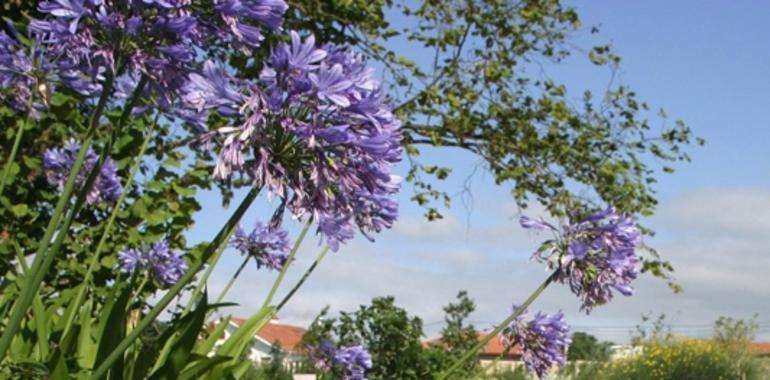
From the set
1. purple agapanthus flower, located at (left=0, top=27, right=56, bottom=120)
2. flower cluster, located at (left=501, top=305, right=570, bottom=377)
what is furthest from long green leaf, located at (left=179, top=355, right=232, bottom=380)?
flower cluster, located at (left=501, top=305, right=570, bottom=377)

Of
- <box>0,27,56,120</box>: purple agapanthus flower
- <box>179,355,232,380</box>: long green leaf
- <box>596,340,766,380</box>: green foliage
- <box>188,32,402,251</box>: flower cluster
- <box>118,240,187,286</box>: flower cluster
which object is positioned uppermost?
<box>596,340,766,380</box>: green foliage

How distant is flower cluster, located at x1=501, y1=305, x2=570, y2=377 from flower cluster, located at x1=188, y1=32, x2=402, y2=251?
1493 millimetres

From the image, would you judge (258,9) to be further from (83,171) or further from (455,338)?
(455,338)

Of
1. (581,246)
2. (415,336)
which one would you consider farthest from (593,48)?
(581,246)

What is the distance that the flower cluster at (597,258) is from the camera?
10.1 ft

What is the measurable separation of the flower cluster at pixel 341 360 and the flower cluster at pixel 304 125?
2839 mm

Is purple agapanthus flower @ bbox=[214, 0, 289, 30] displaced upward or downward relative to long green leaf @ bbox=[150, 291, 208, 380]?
upward

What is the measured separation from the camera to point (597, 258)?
3.13 m

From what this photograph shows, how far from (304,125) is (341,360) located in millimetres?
3031

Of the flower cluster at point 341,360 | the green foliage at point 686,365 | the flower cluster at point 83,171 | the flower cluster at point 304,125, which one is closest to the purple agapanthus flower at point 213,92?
the flower cluster at point 304,125

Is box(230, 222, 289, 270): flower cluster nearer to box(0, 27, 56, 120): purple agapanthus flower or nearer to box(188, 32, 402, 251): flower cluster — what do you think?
box(0, 27, 56, 120): purple agapanthus flower

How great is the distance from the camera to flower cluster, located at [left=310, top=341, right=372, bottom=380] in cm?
507

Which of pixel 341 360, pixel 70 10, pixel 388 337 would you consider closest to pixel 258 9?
pixel 70 10

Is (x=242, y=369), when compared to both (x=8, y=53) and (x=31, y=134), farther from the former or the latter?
(x=31, y=134)
